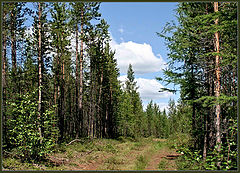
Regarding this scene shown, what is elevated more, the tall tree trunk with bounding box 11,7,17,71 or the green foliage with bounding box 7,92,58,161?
the tall tree trunk with bounding box 11,7,17,71

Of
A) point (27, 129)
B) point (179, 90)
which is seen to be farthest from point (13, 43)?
point (179, 90)

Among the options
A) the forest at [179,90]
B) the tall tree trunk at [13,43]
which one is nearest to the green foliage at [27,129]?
the forest at [179,90]

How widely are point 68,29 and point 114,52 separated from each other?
35.2 feet

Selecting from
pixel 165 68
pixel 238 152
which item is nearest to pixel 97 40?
pixel 165 68

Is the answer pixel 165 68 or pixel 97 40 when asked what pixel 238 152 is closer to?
pixel 165 68

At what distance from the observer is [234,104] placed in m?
9.38

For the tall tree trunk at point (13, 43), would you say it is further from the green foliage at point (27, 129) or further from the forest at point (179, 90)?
the green foliage at point (27, 129)

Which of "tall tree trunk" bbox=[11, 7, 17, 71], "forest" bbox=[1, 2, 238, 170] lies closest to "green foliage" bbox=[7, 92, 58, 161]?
"forest" bbox=[1, 2, 238, 170]

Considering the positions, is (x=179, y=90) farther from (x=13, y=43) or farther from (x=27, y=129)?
(x=13, y=43)

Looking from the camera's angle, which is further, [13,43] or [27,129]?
[13,43]

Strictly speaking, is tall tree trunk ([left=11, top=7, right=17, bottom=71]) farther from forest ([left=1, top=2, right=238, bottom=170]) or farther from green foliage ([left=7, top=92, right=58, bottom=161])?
green foliage ([left=7, top=92, right=58, bottom=161])

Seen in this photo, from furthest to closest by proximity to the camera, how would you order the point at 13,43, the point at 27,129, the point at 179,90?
the point at 13,43 → the point at 179,90 → the point at 27,129

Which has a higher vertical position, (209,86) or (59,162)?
(209,86)

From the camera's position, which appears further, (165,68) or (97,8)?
(97,8)
